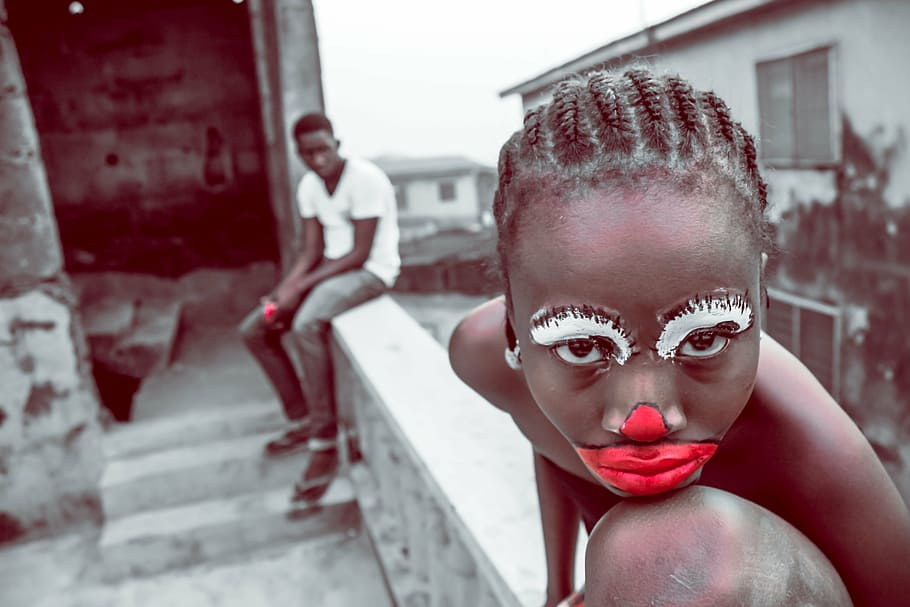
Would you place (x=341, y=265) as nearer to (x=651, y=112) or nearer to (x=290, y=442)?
(x=290, y=442)

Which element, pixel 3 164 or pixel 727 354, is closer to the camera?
pixel 727 354

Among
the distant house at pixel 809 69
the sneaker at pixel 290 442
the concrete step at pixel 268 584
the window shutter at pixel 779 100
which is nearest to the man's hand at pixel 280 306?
the sneaker at pixel 290 442

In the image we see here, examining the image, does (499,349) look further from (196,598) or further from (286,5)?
(286,5)

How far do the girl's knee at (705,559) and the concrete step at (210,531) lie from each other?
110 inches

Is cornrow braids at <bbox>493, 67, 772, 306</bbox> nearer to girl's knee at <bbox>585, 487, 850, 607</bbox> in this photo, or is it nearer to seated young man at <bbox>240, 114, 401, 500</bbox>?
girl's knee at <bbox>585, 487, 850, 607</bbox>

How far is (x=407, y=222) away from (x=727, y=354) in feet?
37.5

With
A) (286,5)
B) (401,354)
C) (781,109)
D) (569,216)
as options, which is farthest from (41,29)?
(569,216)

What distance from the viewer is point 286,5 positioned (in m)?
4.02

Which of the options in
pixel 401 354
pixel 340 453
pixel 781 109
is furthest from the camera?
pixel 781 109

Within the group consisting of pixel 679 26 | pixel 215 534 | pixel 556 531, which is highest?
pixel 679 26

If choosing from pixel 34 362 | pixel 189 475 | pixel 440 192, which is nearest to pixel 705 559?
pixel 189 475

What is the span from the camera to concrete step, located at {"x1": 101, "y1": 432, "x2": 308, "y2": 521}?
11.6ft

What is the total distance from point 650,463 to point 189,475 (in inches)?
126

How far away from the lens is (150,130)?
5500mm
